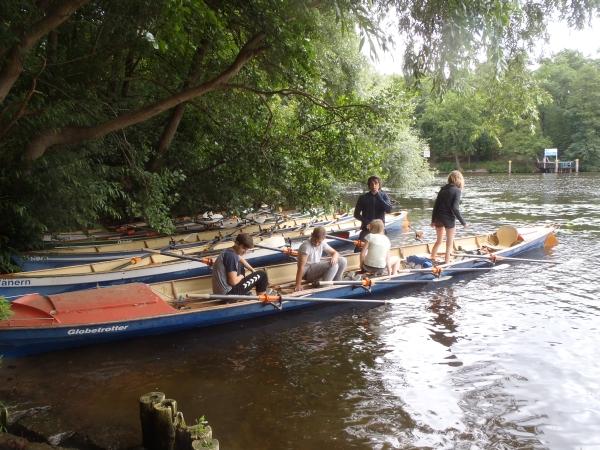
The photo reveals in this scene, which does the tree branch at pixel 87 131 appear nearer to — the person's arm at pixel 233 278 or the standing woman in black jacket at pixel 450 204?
the person's arm at pixel 233 278

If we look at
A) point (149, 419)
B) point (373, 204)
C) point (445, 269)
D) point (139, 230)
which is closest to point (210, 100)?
point (139, 230)

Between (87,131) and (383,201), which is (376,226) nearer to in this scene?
(383,201)

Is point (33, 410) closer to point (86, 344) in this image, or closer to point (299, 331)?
point (86, 344)

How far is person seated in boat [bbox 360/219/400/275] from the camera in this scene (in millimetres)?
8633

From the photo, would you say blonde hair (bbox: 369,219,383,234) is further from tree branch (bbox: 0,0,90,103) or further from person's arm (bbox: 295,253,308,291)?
tree branch (bbox: 0,0,90,103)

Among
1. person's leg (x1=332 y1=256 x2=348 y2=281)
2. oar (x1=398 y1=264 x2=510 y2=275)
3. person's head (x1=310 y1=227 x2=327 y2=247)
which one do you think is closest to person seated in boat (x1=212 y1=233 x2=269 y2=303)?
person's head (x1=310 y1=227 x2=327 y2=247)

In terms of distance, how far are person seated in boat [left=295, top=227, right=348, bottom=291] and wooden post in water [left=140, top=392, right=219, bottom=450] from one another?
4.18 meters

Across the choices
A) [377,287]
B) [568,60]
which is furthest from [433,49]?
[568,60]

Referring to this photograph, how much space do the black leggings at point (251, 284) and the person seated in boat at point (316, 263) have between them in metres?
0.70

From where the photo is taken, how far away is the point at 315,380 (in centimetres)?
580

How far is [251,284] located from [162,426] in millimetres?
3517

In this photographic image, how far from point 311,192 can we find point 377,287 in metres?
4.06

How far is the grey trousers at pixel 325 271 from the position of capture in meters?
8.39

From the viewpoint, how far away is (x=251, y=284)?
24.6 feet
